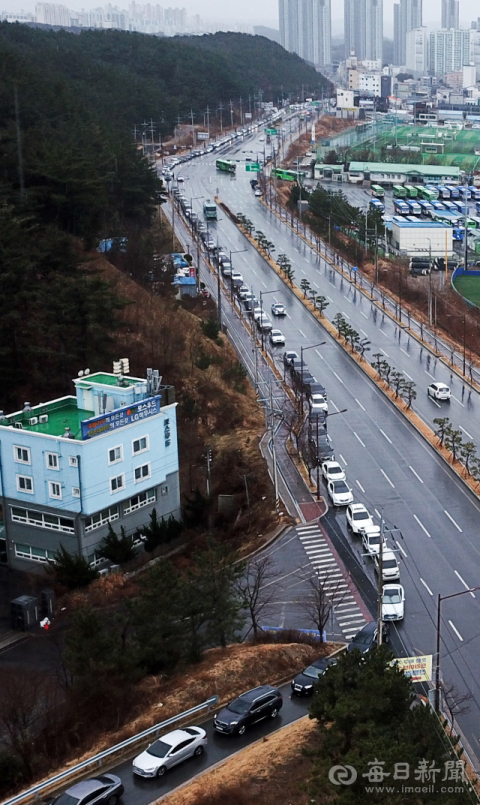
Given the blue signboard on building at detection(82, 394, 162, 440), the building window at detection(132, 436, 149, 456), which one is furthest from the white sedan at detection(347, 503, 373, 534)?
the blue signboard on building at detection(82, 394, 162, 440)

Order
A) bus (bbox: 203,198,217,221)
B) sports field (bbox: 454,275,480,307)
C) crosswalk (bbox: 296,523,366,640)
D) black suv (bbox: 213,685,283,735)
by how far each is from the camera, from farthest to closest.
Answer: bus (bbox: 203,198,217,221) → sports field (bbox: 454,275,480,307) → crosswalk (bbox: 296,523,366,640) → black suv (bbox: 213,685,283,735)

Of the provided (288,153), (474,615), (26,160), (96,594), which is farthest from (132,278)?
(288,153)

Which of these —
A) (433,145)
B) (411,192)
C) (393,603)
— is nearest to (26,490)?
(393,603)

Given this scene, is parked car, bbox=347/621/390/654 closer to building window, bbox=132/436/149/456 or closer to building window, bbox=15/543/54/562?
building window, bbox=132/436/149/456

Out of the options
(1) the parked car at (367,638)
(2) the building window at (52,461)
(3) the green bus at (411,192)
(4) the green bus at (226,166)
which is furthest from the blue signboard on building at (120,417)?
(4) the green bus at (226,166)

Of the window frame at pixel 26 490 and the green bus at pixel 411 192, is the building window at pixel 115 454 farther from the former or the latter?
the green bus at pixel 411 192

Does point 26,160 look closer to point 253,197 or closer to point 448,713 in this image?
point 448,713
